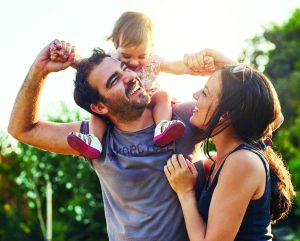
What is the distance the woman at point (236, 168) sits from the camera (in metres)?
3.06

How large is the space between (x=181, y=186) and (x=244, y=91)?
1.97 feet

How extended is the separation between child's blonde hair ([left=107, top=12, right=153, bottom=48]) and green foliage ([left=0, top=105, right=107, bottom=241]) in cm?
2148

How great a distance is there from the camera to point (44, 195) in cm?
3291

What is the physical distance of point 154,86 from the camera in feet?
13.4

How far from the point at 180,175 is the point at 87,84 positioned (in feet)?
2.85

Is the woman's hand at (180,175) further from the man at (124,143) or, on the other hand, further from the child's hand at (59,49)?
the child's hand at (59,49)

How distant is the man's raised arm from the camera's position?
375cm

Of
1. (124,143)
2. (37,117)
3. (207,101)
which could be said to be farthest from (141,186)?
(37,117)

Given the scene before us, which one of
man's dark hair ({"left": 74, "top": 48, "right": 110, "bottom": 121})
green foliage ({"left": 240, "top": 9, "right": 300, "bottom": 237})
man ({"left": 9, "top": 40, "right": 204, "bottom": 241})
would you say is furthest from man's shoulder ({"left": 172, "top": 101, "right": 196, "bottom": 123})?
green foliage ({"left": 240, "top": 9, "right": 300, "bottom": 237})

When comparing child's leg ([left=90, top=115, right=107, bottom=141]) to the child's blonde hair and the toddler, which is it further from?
the child's blonde hair

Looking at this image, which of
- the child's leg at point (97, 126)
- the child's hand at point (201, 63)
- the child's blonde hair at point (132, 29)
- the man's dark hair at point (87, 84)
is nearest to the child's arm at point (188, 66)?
the child's hand at point (201, 63)

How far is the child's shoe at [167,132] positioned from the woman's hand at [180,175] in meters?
0.13

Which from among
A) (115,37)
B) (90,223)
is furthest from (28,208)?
(115,37)

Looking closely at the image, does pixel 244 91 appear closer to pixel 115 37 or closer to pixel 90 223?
pixel 115 37
